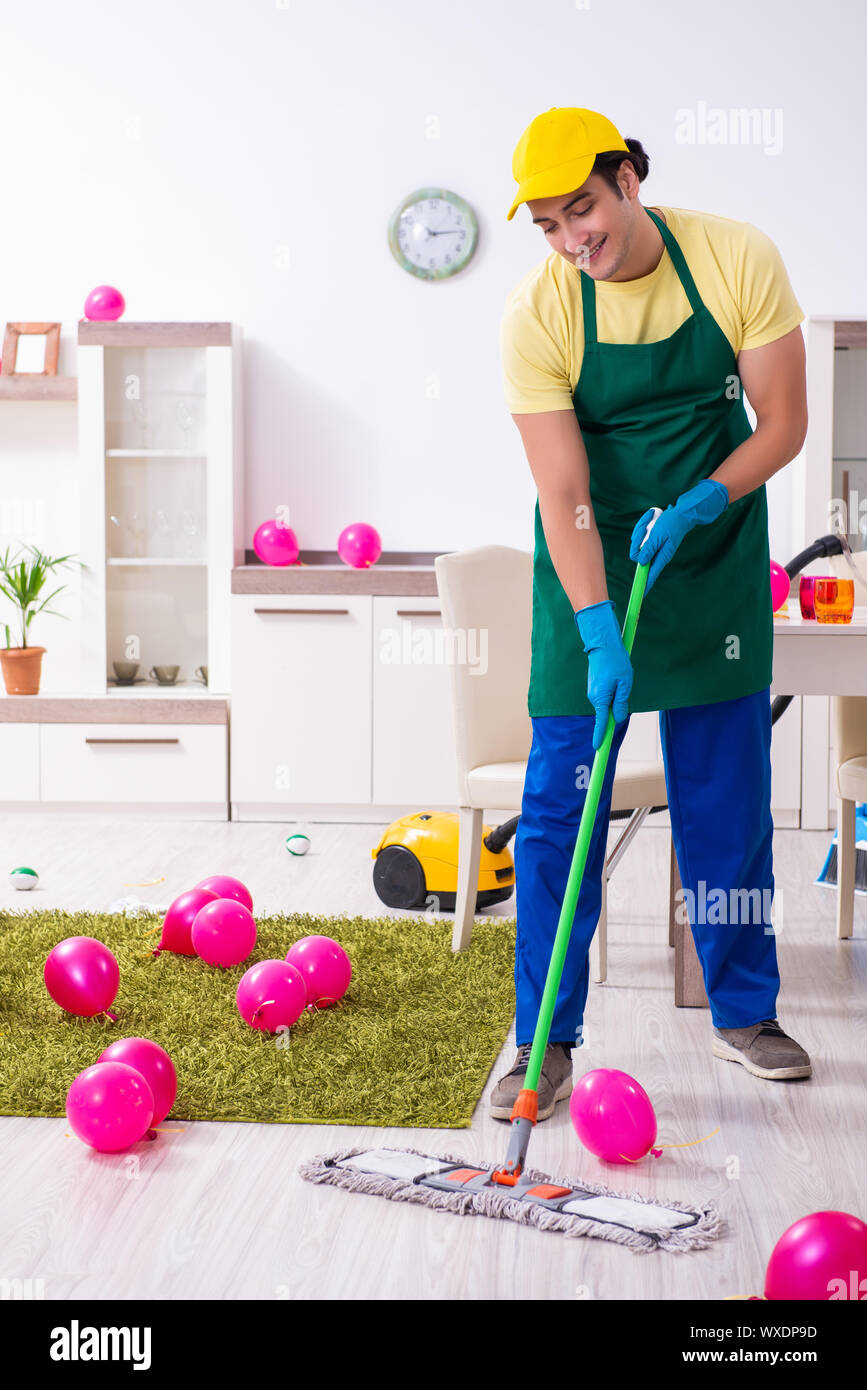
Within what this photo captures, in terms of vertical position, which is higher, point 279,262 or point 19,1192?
A: point 279,262

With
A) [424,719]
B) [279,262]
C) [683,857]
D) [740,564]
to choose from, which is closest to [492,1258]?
[683,857]

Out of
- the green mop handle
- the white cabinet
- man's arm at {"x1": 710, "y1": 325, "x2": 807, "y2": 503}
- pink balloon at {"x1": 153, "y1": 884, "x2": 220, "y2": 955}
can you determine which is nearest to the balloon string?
the green mop handle

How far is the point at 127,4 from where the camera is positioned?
181 inches

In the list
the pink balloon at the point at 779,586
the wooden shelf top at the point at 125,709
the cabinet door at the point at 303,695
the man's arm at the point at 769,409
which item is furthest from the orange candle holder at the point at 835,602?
the wooden shelf top at the point at 125,709

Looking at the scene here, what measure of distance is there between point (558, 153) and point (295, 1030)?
4.67 ft

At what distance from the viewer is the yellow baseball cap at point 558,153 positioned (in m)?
1.77

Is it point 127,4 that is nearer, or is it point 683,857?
point 683,857

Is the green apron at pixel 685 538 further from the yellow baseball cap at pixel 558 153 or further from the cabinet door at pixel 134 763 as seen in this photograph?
the cabinet door at pixel 134 763

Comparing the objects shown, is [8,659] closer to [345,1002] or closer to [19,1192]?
[345,1002]

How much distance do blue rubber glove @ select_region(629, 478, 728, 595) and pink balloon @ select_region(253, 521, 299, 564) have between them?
259cm

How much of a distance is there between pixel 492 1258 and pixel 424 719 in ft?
9.09

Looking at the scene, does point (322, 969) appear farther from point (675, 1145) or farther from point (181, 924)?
point (675, 1145)

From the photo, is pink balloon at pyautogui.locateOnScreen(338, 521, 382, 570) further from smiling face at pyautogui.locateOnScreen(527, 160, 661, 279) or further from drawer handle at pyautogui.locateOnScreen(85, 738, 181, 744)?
smiling face at pyautogui.locateOnScreen(527, 160, 661, 279)

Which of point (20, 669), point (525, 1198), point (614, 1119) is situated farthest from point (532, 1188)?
point (20, 669)
